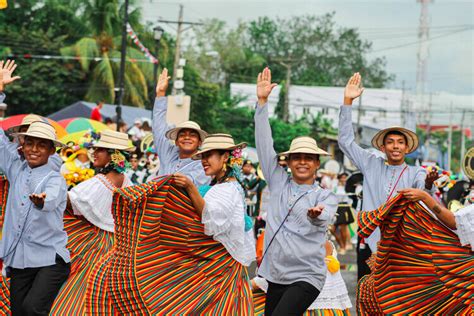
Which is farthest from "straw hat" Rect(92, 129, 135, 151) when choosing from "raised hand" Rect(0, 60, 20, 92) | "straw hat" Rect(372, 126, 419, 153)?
"straw hat" Rect(372, 126, 419, 153)

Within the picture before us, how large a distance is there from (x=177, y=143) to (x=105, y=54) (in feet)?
108

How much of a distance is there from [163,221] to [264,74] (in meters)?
1.44

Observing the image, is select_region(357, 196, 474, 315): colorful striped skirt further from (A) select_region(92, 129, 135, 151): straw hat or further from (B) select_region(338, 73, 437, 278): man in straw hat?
(A) select_region(92, 129, 135, 151): straw hat

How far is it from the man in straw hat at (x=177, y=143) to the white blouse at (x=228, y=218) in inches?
72.0

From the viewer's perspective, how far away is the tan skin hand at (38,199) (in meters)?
6.62

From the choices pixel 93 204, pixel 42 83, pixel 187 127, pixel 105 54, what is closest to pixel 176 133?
pixel 187 127

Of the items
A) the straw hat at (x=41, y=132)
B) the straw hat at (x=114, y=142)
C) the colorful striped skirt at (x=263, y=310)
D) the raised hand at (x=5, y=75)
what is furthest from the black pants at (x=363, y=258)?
the raised hand at (x=5, y=75)

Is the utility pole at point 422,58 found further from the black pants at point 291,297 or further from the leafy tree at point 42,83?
the black pants at point 291,297

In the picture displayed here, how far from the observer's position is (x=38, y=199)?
6645mm

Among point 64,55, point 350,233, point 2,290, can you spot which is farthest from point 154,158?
point 64,55

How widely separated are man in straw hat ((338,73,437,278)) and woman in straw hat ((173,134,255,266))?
1.47 metres

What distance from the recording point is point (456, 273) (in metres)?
5.91

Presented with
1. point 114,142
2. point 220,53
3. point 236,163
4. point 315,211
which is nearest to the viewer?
point 315,211

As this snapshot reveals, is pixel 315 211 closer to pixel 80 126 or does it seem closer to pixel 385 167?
pixel 385 167
